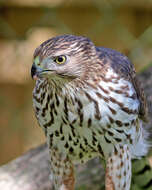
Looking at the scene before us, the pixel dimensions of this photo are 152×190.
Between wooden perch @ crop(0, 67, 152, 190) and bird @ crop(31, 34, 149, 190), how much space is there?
34cm

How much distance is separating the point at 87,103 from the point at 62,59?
224mm

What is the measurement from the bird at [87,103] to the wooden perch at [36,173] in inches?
13.4

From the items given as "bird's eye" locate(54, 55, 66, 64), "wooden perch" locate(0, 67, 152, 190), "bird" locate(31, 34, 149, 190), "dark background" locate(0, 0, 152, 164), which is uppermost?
"dark background" locate(0, 0, 152, 164)

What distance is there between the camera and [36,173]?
2439 millimetres

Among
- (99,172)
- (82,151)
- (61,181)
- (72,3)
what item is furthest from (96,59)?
(72,3)

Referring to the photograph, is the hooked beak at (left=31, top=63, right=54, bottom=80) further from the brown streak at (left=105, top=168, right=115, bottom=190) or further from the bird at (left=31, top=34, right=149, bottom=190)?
the brown streak at (left=105, top=168, right=115, bottom=190)

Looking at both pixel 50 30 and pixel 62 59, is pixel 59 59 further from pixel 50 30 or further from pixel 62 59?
pixel 50 30

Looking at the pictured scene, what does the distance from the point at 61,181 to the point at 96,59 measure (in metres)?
0.61

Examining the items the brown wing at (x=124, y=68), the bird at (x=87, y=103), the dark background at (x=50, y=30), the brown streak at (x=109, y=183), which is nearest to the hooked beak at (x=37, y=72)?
the bird at (x=87, y=103)

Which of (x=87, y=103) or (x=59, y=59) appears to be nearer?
(x=59, y=59)

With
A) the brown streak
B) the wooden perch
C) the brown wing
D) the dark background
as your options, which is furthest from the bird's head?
the dark background

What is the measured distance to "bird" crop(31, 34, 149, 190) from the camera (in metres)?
1.73

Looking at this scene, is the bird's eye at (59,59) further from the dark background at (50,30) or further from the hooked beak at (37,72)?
the dark background at (50,30)

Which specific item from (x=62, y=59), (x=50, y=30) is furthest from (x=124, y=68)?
→ (x=50, y=30)
